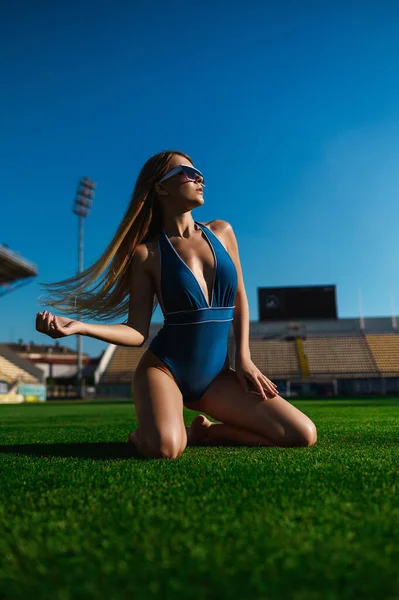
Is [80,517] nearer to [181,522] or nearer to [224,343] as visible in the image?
[181,522]

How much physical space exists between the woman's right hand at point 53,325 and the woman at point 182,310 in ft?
1.00

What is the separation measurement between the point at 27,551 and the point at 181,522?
41 centimetres

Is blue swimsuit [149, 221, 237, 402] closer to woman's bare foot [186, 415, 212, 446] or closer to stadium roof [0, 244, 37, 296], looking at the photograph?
woman's bare foot [186, 415, 212, 446]

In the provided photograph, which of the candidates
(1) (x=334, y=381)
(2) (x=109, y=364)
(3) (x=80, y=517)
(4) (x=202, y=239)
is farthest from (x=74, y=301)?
(2) (x=109, y=364)

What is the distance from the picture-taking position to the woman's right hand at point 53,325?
2.57 meters

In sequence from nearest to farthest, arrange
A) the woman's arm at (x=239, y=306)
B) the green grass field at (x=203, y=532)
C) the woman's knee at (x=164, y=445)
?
the green grass field at (x=203, y=532) → the woman's knee at (x=164, y=445) → the woman's arm at (x=239, y=306)

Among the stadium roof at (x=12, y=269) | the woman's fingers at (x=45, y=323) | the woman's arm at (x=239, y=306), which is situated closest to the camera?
the woman's fingers at (x=45, y=323)

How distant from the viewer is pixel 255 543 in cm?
120

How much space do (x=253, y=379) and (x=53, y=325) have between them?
1323mm

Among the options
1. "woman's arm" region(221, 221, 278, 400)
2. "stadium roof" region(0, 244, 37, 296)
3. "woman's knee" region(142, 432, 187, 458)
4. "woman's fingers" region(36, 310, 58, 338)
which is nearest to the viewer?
"woman's fingers" region(36, 310, 58, 338)

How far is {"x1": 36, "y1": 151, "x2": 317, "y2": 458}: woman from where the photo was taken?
316cm

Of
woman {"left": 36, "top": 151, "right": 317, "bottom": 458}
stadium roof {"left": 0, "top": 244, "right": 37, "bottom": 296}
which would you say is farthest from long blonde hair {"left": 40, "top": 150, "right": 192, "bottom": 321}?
stadium roof {"left": 0, "top": 244, "right": 37, "bottom": 296}

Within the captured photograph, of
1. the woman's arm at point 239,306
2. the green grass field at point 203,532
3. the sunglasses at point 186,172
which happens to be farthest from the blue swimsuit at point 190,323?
the green grass field at point 203,532

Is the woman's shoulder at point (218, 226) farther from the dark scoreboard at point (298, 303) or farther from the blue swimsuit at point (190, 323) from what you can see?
the dark scoreboard at point (298, 303)
